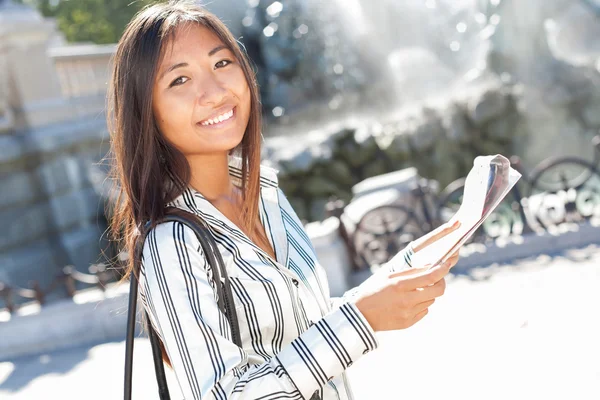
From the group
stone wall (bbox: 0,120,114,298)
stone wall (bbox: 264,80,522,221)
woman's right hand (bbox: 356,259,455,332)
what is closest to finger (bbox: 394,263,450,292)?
woman's right hand (bbox: 356,259,455,332)

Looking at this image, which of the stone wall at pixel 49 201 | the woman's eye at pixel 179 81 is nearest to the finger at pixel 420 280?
the woman's eye at pixel 179 81

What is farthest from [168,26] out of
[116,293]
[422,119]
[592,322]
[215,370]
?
[422,119]

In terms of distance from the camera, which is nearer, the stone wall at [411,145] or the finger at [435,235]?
the finger at [435,235]

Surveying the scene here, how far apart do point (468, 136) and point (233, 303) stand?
10998mm

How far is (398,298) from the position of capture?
53.1 inches

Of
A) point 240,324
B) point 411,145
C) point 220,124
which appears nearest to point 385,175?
point 411,145

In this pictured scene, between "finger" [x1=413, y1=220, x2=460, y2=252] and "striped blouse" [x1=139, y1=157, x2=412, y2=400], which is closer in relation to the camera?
"striped blouse" [x1=139, y1=157, x2=412, y2=400]

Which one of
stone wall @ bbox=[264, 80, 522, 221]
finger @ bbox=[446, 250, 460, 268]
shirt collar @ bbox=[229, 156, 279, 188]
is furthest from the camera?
stone wall @ bbox=[264, 80, 522, 221]

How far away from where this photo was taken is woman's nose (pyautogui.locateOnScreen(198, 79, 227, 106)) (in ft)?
5.04

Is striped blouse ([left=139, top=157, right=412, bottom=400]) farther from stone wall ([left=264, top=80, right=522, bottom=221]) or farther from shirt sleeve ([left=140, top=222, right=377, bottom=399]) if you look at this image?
stone wall ([left=264, top=80, right=522, bottom=221])

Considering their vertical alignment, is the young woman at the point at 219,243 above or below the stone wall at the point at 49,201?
above

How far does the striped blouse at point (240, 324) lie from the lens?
1.31m

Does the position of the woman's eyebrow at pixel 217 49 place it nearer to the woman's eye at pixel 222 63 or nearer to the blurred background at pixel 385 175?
the woman's eye at pixel 222 63

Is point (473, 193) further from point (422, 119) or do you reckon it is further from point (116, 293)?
point (422, 119)
